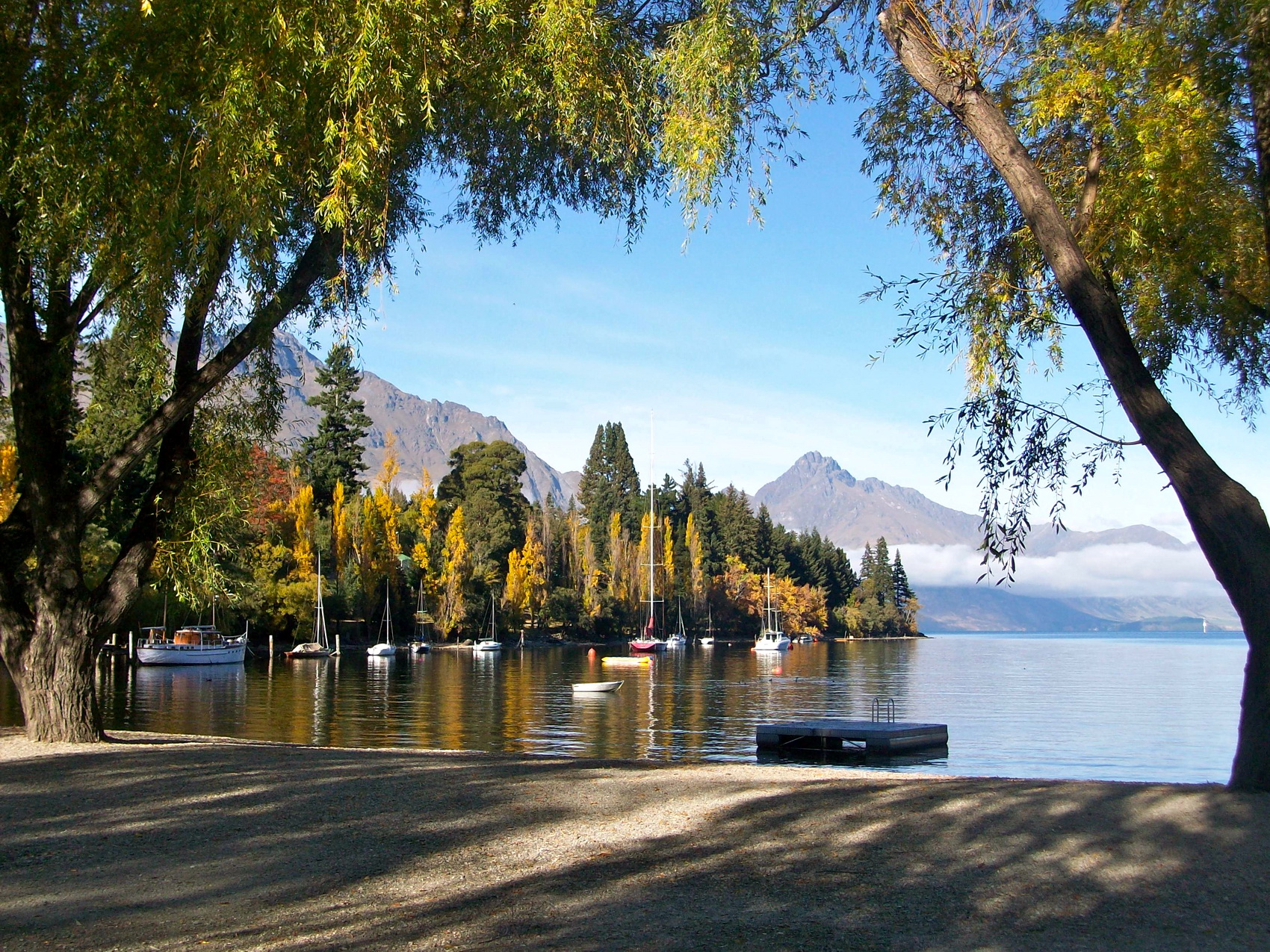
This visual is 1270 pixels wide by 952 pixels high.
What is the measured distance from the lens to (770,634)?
311ft

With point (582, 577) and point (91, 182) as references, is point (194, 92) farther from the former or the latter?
point (582, 577)

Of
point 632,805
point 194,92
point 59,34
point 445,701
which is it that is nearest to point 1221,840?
point 632,805

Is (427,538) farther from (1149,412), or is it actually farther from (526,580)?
(1149,412)

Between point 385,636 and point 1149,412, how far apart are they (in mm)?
69750

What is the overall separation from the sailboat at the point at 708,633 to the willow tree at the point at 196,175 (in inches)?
3812

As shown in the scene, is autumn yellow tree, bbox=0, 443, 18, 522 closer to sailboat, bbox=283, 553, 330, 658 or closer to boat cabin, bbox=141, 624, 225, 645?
boat cabin, bbox=141, 624, 225, 645

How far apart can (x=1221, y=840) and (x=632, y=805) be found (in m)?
4.06

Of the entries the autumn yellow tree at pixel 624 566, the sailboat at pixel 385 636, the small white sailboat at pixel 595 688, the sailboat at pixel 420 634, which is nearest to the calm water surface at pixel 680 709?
the small white sailboat at pixel 595 688

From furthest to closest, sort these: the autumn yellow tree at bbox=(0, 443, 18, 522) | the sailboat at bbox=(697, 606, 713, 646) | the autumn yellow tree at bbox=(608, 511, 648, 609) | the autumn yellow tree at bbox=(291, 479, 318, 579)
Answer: the sailboat at bbox=(697, 606, 713, 646) < the autumn yellow tree at bbox=(608, 511, 648, 609) < the autumn yellow tree at bbox=(291, 479, 318, 579) < the autumn yellow tree at bbox=(0, 443, 18, 522)

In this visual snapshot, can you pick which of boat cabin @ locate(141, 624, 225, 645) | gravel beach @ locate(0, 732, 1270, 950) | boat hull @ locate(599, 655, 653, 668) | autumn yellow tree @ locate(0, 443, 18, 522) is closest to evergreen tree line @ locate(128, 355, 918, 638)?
boat cabin @ locate(141, 624, 225, 645)

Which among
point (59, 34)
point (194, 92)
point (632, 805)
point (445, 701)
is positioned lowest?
point (445, 701)

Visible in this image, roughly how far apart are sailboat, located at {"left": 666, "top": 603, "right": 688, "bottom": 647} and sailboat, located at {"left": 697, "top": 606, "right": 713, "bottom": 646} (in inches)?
70.6

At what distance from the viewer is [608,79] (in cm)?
1007

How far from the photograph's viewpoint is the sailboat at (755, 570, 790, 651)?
295 feet
